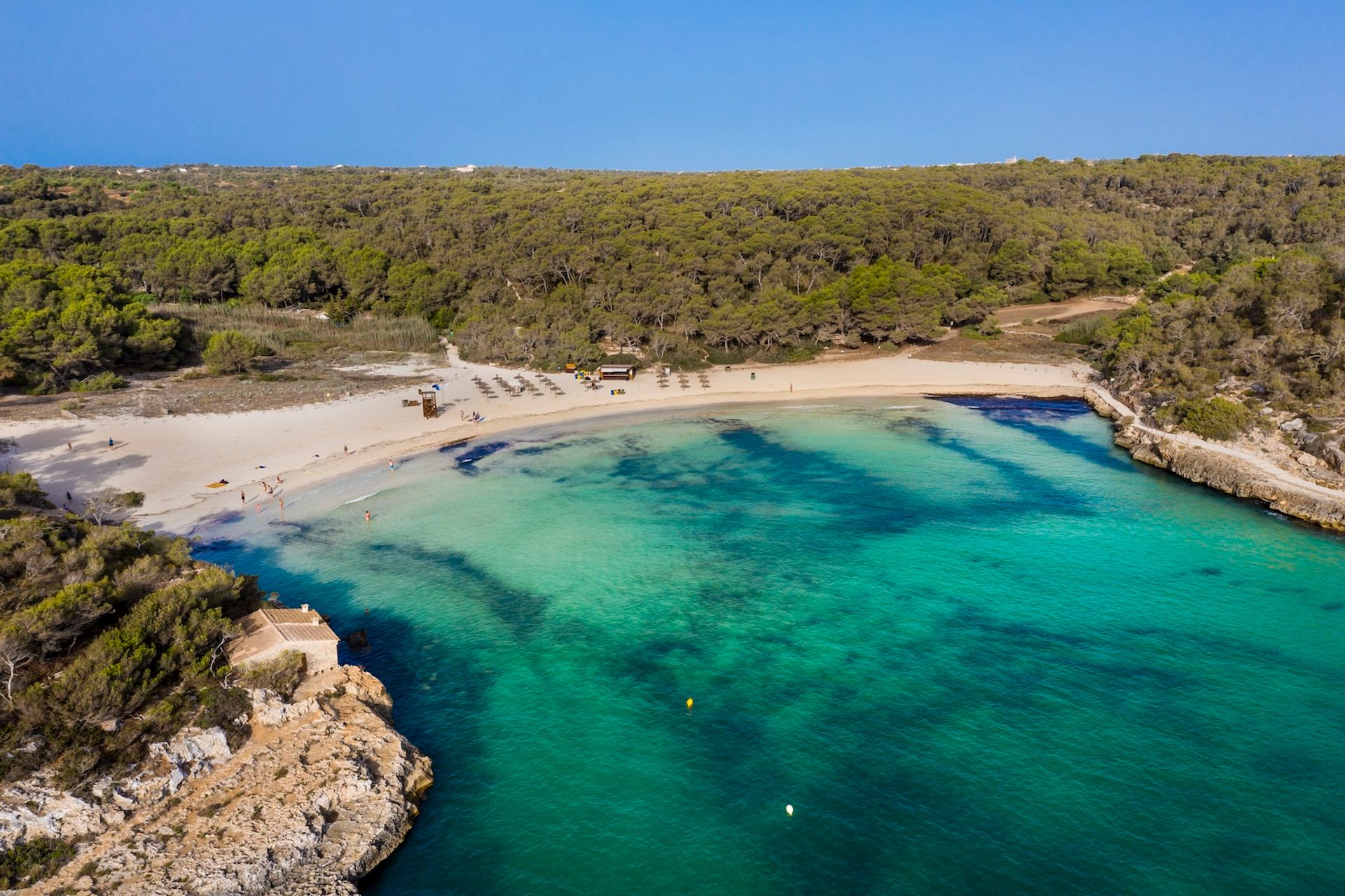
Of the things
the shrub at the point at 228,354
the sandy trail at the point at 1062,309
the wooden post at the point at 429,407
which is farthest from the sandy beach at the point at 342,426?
the sandy trail at the point at 1062,309

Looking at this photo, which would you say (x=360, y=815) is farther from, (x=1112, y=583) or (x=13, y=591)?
(x=1112, y=583)

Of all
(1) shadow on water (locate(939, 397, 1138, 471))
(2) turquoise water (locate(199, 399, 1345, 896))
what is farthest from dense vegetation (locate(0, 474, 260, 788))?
(1) shadow on water (locate(939, 397, 1138, 471))

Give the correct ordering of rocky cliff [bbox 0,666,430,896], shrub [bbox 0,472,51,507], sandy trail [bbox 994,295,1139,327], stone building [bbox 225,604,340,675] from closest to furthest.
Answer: rocky cliff [bbox 0,666,430,896], stone building [bbox 225,604,340,675], shrub [bbox 0,472,51,507], sandy trail [bbox 994,295,1139,327]

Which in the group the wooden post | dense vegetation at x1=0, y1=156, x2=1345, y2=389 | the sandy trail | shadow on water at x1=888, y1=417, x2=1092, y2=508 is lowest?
shadow on water at x1=888, y1=417, x2=1092, y2=508

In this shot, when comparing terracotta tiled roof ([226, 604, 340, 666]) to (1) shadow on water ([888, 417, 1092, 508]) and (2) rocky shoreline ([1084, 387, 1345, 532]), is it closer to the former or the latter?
(1) shadow on water ([888, 417, 1092, 508])

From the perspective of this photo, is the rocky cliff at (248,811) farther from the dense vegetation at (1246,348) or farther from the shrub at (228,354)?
the shrub at (228,354)

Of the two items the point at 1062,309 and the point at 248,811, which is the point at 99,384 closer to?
the point at 248,811
